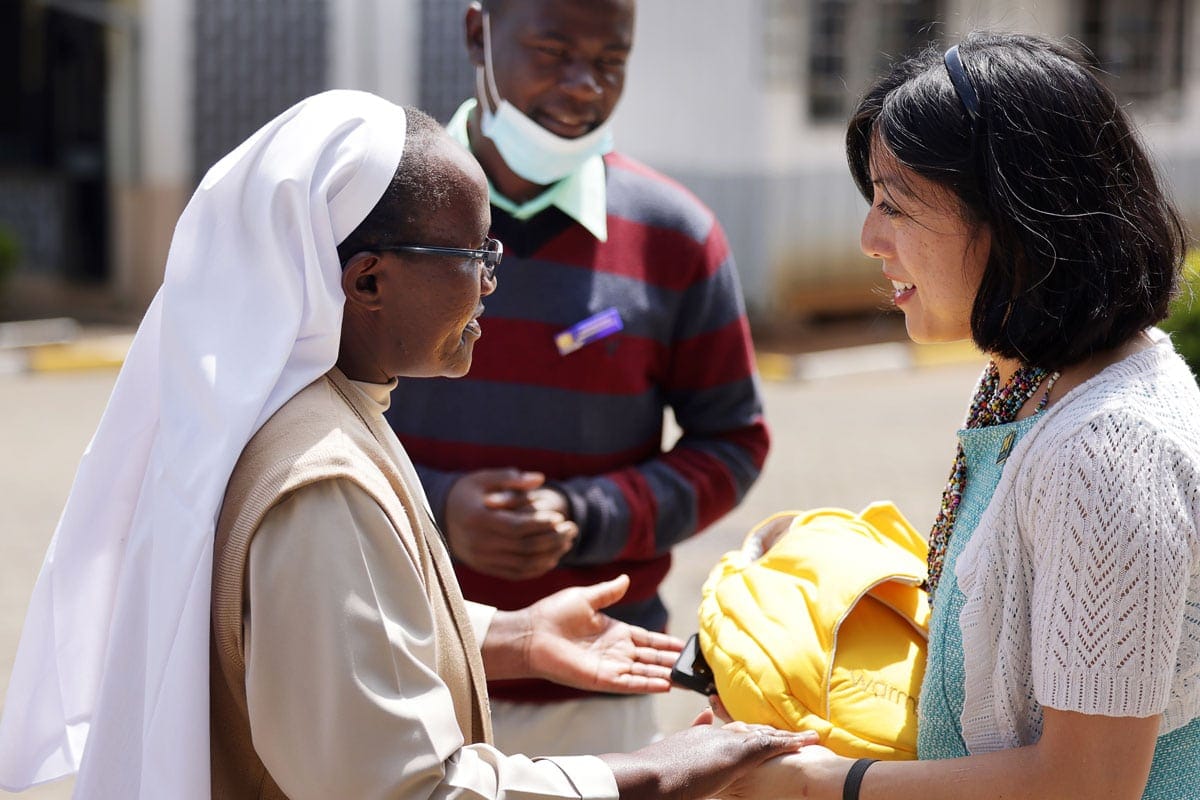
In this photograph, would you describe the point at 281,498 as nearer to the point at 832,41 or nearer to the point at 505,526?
the point at 505,526

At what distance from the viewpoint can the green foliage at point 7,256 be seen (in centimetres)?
1419

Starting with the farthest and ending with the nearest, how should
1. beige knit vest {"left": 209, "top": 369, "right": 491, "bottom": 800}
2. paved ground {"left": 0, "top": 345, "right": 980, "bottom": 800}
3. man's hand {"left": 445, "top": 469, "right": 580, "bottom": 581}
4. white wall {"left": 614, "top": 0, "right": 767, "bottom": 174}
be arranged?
white wall {"left": 614, "top": 0, "right": 767, "bottom": 174}
paved ground {"left": 0, "top": 345, "right": 980, "bottom": 800}
man's hand {"left": 445, "top": 469, "right": 580, "bottom": 581}
beige knit vest {"left": 209, "top": 369, "right": 491, "bottom": 800}

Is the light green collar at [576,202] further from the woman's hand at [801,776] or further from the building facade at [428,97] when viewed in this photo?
the building facade at [428,97]

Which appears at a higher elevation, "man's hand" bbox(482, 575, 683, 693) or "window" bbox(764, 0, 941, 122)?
"window" bbox(764, 0, 941, 122)

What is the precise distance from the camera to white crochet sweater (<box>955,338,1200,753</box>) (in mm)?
1853

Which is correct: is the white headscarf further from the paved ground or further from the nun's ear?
the paved ground

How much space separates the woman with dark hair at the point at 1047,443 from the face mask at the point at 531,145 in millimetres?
1039

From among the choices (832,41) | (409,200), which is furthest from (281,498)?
(832,41)

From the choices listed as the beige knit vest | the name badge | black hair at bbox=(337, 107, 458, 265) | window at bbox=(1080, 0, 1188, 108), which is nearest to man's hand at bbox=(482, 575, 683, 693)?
the beige knit vest

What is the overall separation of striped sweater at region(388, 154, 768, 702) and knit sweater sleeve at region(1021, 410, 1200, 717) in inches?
Answer: 48.0

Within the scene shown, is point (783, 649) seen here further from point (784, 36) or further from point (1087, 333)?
point (784, 36)

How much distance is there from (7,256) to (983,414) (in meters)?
13.6

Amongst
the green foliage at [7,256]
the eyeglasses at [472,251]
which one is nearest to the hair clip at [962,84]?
the eyeglasses at [472,251]

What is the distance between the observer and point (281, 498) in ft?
5.80
